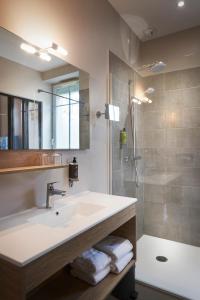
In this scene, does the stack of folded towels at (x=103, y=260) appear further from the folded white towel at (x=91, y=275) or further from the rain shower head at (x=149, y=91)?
the rain shower head at (x=149, y=91)

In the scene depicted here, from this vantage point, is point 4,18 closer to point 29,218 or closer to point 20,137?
point 20,137

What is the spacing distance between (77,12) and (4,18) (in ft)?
2.68

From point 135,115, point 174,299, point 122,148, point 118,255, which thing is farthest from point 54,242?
point 135,115

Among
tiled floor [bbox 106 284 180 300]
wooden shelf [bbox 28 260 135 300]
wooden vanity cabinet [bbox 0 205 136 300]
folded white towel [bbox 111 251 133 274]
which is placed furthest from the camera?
tiled floor [bbox 106 284 180 300]

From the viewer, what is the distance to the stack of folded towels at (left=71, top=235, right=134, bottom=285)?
151 cm

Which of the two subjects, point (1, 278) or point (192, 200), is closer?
point (1, 278)

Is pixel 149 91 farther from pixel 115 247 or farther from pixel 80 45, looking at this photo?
pixel 115 247

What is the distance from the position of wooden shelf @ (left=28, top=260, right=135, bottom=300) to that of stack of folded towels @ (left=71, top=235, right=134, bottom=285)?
36mm

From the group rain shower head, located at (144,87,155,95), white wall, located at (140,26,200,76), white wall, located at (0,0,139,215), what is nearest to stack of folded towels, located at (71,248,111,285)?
white wall, located at (0,0,139,215)

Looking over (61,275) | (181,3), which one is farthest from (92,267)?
(181,3)

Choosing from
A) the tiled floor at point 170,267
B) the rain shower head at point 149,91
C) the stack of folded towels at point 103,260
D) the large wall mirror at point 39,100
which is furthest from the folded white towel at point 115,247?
the rain shower head at point 149,91

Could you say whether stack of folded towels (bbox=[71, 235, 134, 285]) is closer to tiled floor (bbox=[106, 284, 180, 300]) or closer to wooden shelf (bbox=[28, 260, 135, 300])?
wooden shelf (bbox=[28, 260, 135, 300])

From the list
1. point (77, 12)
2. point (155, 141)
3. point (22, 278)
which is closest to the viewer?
point (22, 278)

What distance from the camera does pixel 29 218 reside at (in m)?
1.32
